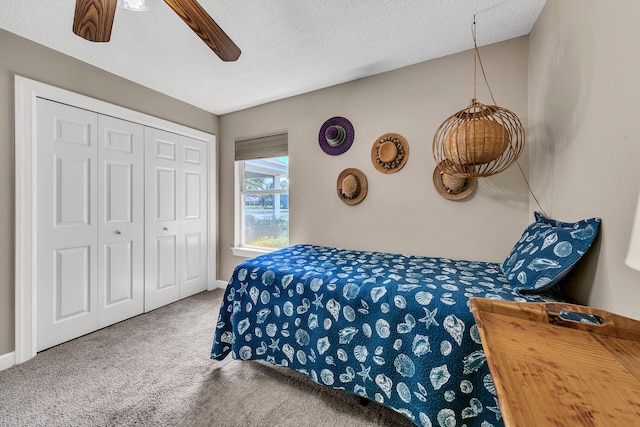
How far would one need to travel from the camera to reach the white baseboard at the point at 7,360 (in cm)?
172

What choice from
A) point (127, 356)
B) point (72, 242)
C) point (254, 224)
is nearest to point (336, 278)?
point (127, 356)

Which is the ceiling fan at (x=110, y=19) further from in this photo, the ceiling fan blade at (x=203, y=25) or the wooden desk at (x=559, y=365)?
the wooden desk at (x=559, y=365)

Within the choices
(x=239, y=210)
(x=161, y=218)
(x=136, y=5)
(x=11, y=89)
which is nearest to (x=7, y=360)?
(x=161, y=218)

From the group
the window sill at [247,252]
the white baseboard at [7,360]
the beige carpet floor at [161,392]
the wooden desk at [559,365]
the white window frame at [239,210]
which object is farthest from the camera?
the white window frame at [239,210]

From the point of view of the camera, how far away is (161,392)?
1.53 m

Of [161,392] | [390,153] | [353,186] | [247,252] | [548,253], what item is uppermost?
[390,153]

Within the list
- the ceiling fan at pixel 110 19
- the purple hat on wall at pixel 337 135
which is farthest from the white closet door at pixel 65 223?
the purple hat on wall at pixel 337 135

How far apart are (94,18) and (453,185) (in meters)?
2.40

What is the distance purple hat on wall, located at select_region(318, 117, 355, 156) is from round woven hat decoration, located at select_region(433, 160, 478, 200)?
0.89 meters

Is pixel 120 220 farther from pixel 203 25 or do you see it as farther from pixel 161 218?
pixel 203 25

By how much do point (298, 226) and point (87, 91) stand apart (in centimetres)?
226

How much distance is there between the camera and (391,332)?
51.3 inches

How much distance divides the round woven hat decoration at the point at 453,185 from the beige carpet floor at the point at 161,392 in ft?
5.20

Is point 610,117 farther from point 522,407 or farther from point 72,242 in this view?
point 72,242
